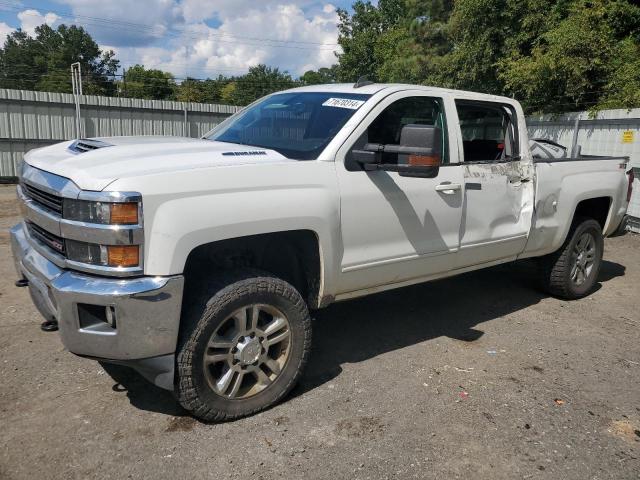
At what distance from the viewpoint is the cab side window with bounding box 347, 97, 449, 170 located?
3.79m

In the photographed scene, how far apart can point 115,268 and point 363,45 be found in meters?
42.0

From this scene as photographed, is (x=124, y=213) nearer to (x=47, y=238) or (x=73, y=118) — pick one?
(x=47, y=238)

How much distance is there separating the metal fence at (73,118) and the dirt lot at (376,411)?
11160mm

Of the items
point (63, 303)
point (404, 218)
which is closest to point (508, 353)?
point (404, 218)

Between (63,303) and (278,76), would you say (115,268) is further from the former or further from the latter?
(278,76)

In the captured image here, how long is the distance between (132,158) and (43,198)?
0.59 metres

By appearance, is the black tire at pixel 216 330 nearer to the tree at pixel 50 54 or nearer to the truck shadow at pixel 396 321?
the truck shadow at pixel 396 321

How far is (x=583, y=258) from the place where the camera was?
600 centimetres

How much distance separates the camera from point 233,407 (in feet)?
10.7

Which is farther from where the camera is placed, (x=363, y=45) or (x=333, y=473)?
(x=363, y=45)

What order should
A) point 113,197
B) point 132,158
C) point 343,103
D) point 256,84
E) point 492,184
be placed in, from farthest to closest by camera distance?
1. point 256,84
2. point 492,184
3. point 343,103
4. point 132,158
5. point 113,197

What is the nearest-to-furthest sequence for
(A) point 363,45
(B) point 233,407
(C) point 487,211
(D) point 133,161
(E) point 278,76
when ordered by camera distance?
1. (D) point 133,161
2. (B) point 233,407
3. (C) point 487,211
4. (A) point 363,45
5. (E) point 278,76

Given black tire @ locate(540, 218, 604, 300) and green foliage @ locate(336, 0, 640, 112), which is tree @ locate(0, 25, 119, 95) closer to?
green foliage @ locate(336, 0, 640, 112)

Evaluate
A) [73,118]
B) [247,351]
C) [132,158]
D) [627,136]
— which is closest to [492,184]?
[247,351]
